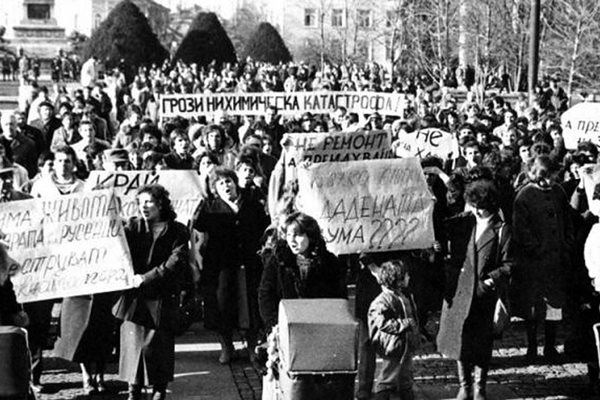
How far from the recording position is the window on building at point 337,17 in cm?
7425

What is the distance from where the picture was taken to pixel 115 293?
9438 mm

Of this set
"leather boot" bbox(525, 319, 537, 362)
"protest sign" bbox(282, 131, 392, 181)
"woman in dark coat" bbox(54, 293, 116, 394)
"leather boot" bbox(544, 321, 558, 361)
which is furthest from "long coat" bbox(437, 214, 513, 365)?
"protest sign" bbox(282, 131, 392, 181)

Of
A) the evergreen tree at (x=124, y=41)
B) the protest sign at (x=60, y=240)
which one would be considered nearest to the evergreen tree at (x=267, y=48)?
the evergreen tree at (x=124, y=41)

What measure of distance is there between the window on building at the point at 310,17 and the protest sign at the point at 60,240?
74.7m

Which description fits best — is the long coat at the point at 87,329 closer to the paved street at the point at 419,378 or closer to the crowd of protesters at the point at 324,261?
the crowd of protesters at the point at 324,261

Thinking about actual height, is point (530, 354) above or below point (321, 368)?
below

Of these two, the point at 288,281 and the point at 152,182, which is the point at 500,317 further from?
the point at 152,182

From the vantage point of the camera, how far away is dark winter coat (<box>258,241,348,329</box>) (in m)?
8.20

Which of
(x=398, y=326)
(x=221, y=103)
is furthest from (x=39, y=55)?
(x=398, y=326)

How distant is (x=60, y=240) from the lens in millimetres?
9047

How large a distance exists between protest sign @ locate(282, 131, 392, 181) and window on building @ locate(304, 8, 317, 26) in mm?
71561

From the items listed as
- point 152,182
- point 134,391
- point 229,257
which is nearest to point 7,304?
point 134,391

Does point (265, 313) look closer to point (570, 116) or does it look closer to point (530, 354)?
point (530, 354)

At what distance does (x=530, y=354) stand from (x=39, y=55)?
2427 inches
